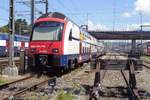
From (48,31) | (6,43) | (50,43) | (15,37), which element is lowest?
(50,43)

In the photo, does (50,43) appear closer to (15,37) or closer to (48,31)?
(48,31)

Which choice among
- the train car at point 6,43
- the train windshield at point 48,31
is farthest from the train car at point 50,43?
the train car at point 6,43

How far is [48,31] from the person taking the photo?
68.5ft

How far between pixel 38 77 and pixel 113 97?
8.39 meters

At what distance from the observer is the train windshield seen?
2069 cm

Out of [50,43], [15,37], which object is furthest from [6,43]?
[50,43]

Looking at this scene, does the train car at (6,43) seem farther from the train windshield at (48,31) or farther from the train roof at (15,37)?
the train windshield at (48,31)

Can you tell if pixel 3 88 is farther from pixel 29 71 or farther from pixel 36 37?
pixel 29 71

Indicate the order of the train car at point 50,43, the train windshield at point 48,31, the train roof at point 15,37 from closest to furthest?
the train car at point 50,43, the train windshield at point 48,31, the train roof at point 15,37

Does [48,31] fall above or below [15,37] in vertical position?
below

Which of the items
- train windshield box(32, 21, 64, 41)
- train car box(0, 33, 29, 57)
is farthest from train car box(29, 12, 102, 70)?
train car box(0, 33, 29, 57)

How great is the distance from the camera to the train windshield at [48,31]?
20688mm

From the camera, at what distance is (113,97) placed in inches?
509

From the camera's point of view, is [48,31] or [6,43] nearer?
[48,31]
